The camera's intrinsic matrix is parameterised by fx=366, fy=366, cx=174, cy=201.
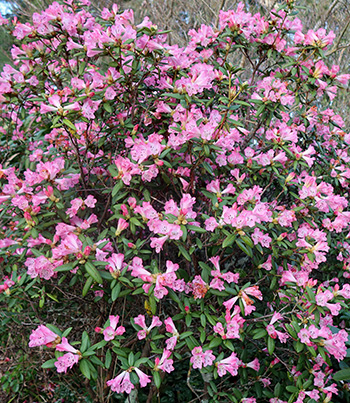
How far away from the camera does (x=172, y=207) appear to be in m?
1.72

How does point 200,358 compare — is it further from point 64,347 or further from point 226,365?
point 64,347

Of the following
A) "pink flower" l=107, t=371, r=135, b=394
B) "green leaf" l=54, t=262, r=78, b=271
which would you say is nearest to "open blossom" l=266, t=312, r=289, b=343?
"pink flower" l=107, t=371, r=135, b=394

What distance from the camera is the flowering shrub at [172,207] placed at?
1.69 meters

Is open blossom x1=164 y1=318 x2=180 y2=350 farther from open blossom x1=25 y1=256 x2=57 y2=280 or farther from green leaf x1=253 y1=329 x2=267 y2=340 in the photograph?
open blossom x1=25 y1=256 x2=57 y2=280

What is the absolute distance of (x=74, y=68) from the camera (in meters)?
2.30

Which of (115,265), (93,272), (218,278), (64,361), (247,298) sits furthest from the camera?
(218,278)

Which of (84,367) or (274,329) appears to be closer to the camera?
(84,367)

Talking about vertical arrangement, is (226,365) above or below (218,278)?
below

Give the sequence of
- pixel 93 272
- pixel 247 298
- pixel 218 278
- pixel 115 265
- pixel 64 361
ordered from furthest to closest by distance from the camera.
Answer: pixel 218 278 → pixel 247 298 → pixel 115 265 → pixel 93 272 → pixel 64 361

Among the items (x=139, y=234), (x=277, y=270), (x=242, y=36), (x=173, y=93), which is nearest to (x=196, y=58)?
(x=242, y=36)

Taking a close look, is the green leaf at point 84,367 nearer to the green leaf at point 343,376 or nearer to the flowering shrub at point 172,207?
the flowering shrub at point 172,207

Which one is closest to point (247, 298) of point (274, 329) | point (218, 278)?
point (218, 278)

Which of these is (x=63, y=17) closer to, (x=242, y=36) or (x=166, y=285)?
(x=242, y=36)

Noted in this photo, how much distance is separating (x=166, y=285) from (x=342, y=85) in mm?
1868
